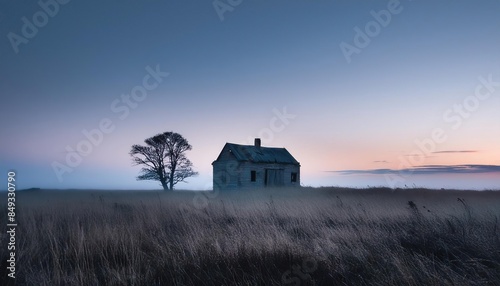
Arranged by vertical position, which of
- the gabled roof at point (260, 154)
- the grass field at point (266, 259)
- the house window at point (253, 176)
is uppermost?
the gabled roof at point (260, 154)

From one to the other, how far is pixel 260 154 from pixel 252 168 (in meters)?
2.05

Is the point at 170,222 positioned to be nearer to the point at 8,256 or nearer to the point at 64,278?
the point at 8,256

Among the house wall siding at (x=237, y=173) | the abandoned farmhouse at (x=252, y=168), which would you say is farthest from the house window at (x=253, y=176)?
the house wall siding at (x=237, y=173)

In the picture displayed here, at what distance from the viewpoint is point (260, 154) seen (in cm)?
3175

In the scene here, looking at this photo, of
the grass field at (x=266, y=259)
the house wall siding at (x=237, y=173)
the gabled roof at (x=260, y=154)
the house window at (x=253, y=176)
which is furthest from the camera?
the house window at (x=253, y=176)

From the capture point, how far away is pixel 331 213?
34.8 ft

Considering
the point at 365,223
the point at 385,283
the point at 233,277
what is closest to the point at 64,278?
the point at 233,277

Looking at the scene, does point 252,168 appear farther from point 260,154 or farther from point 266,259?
point 266,259

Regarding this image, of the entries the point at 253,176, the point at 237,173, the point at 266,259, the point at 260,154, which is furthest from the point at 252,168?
the point at 266,259

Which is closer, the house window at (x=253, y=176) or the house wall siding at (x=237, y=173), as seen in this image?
the house wall siding at (x=237, y=173)

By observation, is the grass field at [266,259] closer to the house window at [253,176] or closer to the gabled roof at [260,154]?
the gabled roof at [260,154]

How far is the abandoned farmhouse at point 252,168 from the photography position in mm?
29703

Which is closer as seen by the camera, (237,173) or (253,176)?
(237,173)

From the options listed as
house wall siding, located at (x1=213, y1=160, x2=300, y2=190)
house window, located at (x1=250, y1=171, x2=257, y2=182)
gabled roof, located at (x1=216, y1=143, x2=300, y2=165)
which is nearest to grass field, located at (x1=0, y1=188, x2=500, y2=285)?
house wall siding, located at (x1=213, y1=160, x2=300, y2=190)
